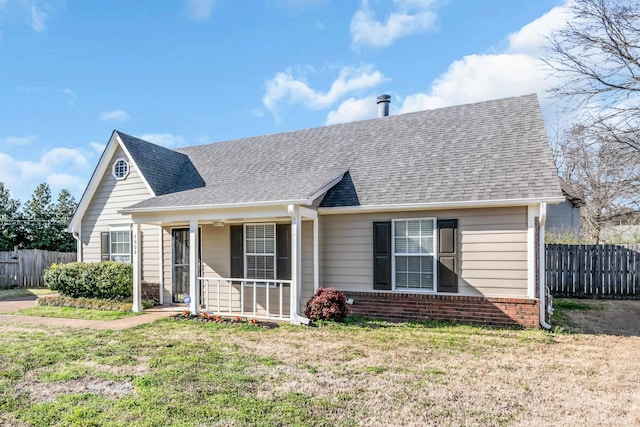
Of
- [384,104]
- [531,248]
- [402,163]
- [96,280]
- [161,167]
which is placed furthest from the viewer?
[384,104]

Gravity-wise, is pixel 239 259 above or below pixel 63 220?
below

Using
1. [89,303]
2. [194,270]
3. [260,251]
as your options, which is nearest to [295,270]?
[260,251]

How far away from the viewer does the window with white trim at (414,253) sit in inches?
337

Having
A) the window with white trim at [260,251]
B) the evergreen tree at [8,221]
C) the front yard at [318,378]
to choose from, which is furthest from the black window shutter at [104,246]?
the evergreen tree at [8,221]

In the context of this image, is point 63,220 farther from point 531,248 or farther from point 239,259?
point 531,248

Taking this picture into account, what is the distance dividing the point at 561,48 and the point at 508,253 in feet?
19.7

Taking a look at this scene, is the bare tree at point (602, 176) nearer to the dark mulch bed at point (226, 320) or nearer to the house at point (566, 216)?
the house at point (566, 216)

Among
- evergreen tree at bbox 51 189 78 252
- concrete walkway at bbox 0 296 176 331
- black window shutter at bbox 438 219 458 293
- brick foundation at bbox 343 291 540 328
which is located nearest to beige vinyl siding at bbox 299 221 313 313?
brick foundation at bbox 343 291 540 328

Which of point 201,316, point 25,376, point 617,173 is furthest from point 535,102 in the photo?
point 25,376

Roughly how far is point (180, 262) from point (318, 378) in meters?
7.35

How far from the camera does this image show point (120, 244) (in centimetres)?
1193

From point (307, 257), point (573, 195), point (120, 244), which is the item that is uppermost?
point (573, 195)

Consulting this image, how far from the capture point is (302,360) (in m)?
5.66

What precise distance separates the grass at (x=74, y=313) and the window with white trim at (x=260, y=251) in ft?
10.2
